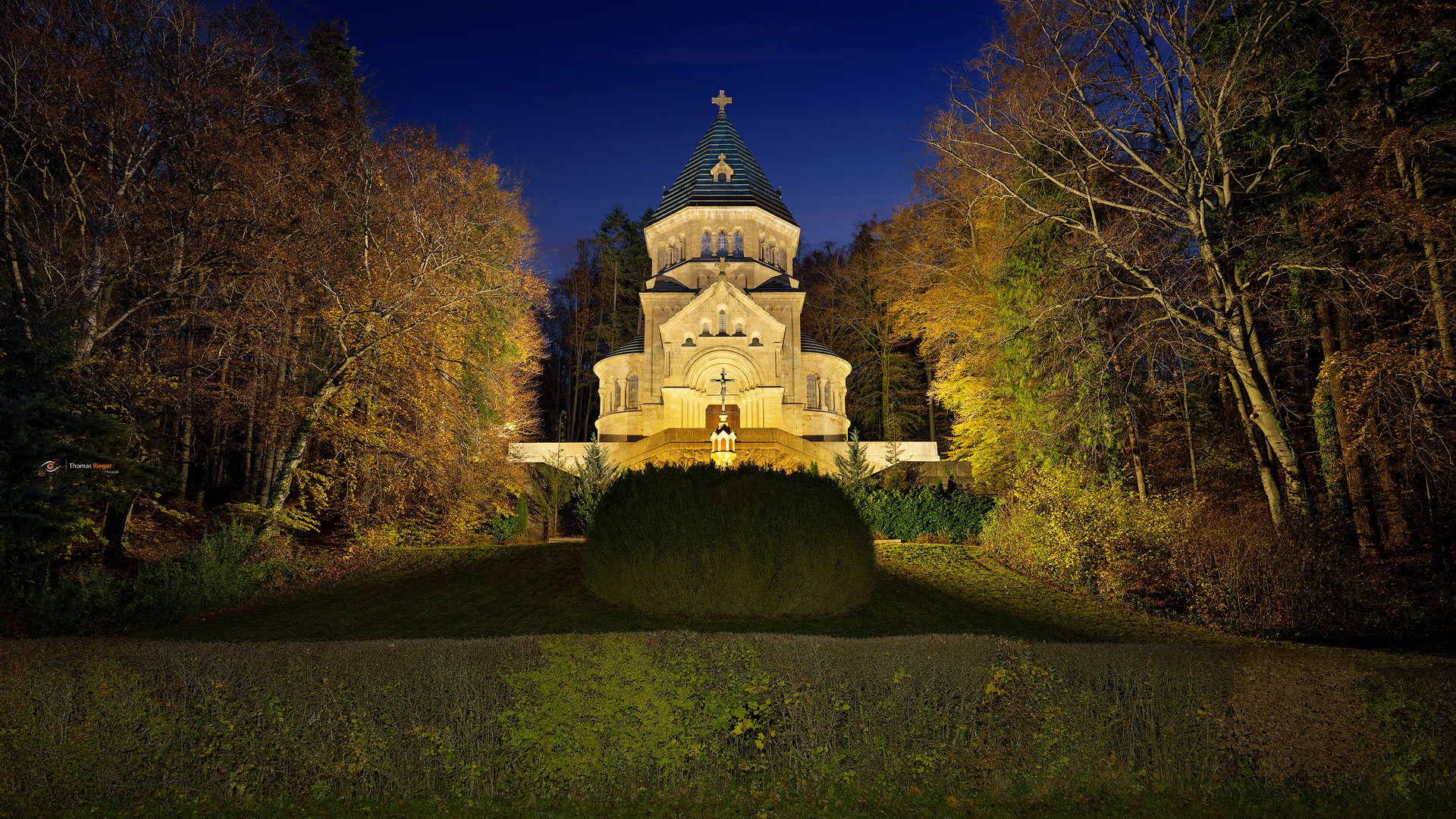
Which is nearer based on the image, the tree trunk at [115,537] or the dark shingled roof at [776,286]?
the tree trunk at [115,537]

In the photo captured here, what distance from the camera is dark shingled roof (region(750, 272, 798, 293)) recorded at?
123 ft

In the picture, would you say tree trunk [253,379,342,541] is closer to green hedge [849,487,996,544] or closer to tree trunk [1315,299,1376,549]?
green hedge [849,487,996,544]

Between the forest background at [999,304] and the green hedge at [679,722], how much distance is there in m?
6.45

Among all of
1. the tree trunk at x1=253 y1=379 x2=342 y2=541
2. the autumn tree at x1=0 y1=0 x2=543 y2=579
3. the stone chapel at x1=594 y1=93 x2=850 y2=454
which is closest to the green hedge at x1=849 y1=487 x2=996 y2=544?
the autumn tree at x1=0 y1=0 x2=543 y2=579

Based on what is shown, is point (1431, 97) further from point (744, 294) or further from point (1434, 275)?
point (744, 294)

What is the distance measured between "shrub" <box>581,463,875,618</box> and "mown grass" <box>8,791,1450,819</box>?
18.2 feet

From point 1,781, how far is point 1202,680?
953 centimetres

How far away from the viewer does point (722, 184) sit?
40.1m

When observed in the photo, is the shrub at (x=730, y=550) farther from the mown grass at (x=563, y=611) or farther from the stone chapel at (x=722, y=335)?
the stone chapel at (x=722, y=335)

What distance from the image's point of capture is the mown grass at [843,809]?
5645mm

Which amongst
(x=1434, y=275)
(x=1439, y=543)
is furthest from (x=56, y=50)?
(x=1439, y=543)

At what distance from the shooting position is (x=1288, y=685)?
6.08 metres

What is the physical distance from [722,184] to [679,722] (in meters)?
37.1

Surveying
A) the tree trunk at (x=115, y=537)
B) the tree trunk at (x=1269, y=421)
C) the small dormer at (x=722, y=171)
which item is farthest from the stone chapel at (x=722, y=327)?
the tree trunk at (x=1269, y=421)
